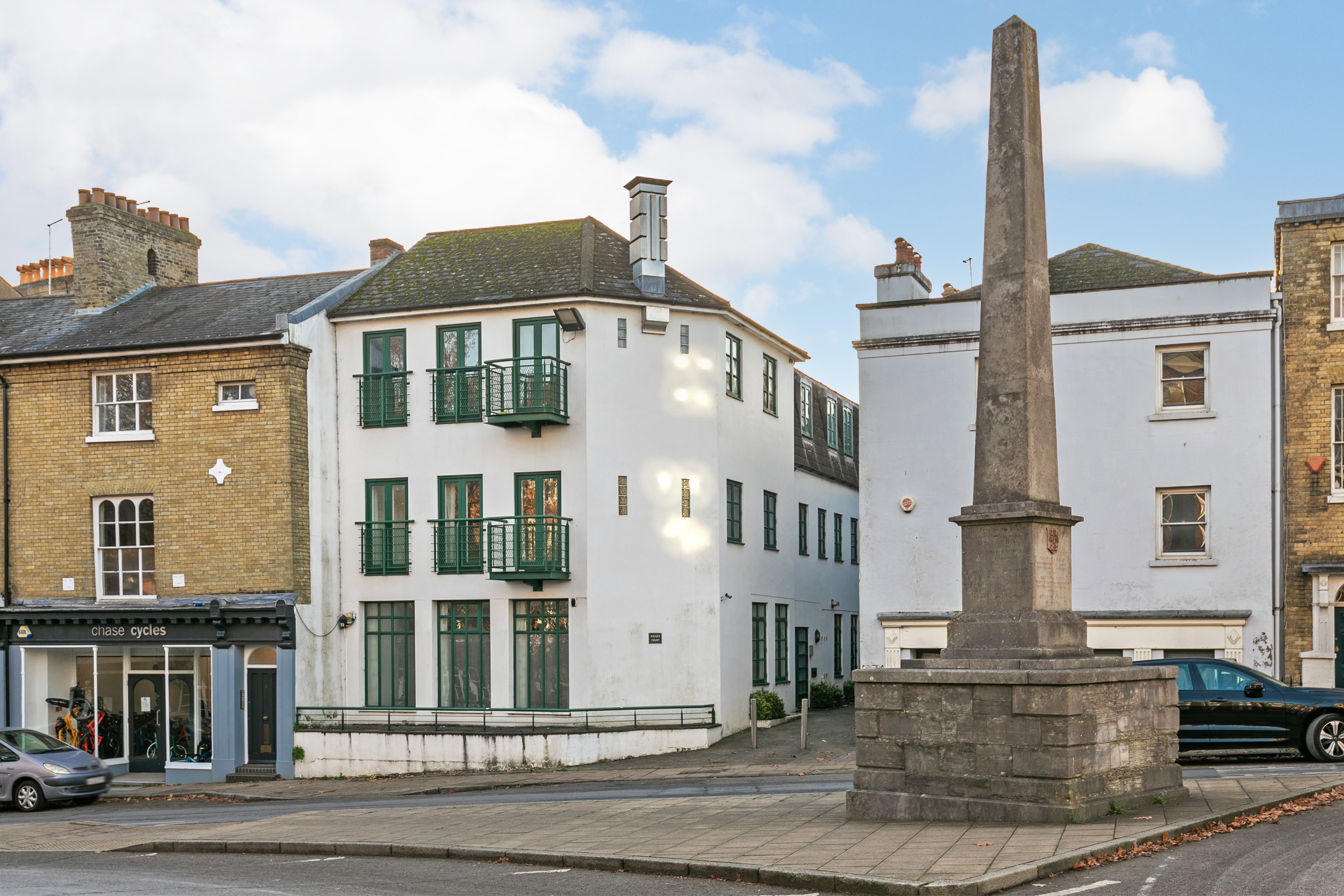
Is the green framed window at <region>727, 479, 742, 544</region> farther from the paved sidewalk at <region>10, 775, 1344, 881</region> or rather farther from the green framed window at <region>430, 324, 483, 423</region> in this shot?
the paved sidewalk at <region>10, 775, 1344, 881</region>

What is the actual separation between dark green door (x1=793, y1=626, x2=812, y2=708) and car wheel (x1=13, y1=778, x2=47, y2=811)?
55.8 ft

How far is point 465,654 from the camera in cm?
2814

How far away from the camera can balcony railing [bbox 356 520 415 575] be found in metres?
28.7

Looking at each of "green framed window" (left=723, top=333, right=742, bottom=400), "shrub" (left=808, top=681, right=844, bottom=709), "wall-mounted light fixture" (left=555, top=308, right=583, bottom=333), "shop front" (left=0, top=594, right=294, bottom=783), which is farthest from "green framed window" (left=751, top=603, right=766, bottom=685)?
"shop front" (left=0, top=594, right=294, bottom=783)

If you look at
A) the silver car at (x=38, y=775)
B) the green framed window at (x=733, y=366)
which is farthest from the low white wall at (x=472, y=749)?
the green framed window at (x=733, y=366)

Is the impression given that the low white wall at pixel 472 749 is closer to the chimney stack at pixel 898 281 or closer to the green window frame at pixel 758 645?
the green window frame at pixel 758 645

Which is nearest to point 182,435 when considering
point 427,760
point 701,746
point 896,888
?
point 427,760

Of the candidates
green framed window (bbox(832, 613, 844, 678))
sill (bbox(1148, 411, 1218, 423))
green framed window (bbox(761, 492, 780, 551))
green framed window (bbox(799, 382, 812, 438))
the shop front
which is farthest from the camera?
green framed window (bbox(832, 613, 844, 678))

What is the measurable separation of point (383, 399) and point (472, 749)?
7946 mm

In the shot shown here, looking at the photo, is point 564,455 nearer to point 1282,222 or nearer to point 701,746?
point 701,746

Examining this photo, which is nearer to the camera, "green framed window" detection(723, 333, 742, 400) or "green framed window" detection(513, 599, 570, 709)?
"green framed window" detection(513, 599, 570, 709)

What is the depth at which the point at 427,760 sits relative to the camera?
86.5 ft

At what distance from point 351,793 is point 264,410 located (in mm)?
8639

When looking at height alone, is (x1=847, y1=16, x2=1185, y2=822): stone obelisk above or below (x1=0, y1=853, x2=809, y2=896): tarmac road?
above
